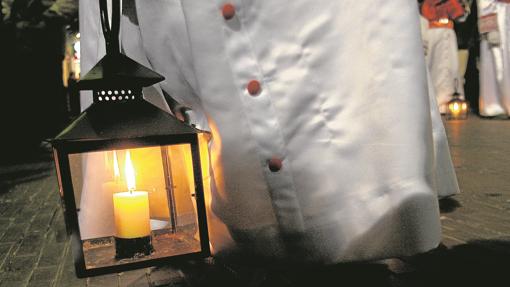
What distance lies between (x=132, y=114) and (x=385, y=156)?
2.45ft

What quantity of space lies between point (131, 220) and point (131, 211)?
0.08 ft

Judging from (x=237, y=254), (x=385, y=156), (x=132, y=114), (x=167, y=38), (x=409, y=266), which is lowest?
(x=409, y=266)

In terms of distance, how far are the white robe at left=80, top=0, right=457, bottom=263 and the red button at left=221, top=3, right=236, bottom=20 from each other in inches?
0.5

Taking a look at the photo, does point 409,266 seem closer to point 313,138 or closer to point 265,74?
point 313,138

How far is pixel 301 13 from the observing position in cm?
144

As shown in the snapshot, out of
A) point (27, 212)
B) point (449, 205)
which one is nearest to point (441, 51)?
point (449, 205)

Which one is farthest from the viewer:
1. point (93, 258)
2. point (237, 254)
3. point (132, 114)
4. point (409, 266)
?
point (409, 266)

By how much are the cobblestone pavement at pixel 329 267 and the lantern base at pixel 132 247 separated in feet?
1.15

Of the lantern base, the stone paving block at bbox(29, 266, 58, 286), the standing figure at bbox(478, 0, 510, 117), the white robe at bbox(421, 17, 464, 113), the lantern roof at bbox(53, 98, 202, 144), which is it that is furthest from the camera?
the white robe at bbox(421, 17, 464, 113)

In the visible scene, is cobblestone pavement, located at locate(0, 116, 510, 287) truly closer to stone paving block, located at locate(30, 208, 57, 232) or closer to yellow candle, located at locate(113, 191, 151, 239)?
stone paving block, located at locate(30, 208, 57, 232)

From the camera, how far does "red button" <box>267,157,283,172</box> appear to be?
1437 millimetres

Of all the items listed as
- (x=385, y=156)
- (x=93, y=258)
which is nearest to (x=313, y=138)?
(x=385, y=156)

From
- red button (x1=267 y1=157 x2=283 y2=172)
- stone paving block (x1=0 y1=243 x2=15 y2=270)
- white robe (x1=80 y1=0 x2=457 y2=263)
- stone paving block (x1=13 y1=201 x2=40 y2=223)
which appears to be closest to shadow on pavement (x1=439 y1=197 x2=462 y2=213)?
white robe (x1=80 y1=0 x2=457 y2=263)

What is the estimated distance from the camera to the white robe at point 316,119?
4.70 feet
